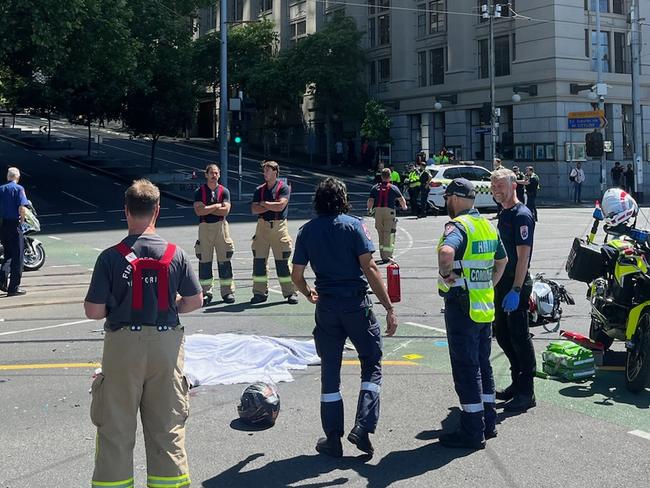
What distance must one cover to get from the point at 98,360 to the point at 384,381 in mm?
2902

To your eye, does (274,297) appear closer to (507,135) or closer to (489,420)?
(489,420)

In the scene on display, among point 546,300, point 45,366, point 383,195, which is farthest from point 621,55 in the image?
point 45,366

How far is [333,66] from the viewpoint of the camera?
4872 cm

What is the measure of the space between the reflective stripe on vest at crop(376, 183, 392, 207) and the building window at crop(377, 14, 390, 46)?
120 ft

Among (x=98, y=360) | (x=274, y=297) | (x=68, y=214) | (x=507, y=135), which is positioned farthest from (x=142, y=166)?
(x=98, y=360)

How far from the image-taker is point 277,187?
11180mm

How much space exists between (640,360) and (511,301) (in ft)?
4.26

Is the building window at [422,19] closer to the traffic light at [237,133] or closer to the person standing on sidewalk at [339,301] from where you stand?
the traffic light at [237,133]

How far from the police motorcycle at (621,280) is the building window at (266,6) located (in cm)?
5666

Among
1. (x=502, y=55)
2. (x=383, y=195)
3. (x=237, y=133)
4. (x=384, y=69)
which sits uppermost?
(x=384, y=69)

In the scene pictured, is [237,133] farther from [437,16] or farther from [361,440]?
[361,440]

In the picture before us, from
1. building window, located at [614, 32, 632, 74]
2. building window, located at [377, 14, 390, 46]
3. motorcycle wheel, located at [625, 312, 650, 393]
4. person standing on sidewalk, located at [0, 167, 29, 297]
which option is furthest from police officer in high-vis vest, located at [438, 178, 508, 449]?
building window, located at [377, 14, 390, 46]

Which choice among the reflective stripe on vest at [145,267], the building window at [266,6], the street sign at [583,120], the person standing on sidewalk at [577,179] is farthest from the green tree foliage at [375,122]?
the reflective stripe on vest at [145,267]

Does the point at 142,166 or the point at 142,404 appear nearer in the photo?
the point at 142,404
